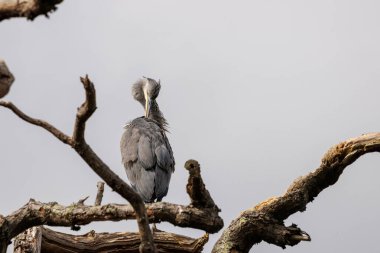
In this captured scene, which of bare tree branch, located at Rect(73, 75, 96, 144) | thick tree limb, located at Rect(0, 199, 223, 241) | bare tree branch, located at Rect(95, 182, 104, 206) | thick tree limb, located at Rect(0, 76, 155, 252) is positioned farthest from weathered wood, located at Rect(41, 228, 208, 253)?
bare tree branch, located at Rect(73, 75, 96, 144)

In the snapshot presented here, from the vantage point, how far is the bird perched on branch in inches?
502

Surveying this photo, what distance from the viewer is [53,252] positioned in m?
9.20

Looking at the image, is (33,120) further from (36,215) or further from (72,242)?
(72,242)

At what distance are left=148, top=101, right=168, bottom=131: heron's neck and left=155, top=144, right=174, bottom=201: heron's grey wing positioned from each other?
54.8 inches

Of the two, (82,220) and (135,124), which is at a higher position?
(135,124)

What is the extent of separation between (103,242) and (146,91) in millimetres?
6799

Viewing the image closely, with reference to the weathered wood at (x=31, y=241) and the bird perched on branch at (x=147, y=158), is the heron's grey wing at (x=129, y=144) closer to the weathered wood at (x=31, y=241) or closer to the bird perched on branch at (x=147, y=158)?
the bird perched on branch at (x=147, y=158)

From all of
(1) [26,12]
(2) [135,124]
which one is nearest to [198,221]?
(1) [26,12]

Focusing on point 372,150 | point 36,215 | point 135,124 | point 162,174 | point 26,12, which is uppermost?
point 135,124

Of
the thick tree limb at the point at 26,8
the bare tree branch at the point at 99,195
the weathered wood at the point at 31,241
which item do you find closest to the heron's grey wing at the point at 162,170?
the bare tree branch at the point at 99,195

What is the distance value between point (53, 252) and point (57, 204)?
128 cm

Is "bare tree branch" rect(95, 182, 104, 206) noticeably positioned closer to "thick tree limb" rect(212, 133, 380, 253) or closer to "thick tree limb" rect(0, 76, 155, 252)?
"thick tree limb" rect(212, 133, 380, 253)

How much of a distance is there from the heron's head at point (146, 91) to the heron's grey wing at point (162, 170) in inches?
72.2

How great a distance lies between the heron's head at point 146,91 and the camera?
15.3 metres
